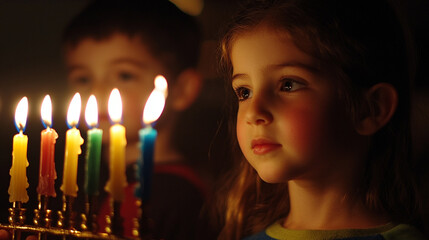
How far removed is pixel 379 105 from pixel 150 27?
2.37ft

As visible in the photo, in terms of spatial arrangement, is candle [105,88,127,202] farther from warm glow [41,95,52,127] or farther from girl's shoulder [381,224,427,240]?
girl's shoulder [381,224,427,240]

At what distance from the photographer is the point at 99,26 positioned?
1534 mm

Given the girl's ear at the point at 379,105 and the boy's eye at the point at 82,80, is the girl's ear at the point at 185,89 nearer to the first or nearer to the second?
the boy's eye at the point at 82,80

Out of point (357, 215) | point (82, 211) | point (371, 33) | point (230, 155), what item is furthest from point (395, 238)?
point (82, 211)

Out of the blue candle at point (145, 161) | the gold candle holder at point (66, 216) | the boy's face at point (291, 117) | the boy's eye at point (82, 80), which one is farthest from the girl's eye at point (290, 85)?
the boy's eye at point (82, 80)

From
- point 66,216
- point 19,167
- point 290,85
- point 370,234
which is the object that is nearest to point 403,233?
point 370,234

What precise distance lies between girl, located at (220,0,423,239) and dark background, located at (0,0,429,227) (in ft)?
0.97

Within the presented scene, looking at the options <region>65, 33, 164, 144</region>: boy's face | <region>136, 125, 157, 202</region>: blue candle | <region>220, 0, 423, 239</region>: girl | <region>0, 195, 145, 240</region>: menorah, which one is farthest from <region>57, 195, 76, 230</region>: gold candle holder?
<region>65, 33, 164, 144</region>: boy's face

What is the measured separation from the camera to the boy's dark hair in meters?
1.47

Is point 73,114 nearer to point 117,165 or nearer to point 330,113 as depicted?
point 117,165

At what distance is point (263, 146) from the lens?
104 centimetres

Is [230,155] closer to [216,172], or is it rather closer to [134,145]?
[216,172]

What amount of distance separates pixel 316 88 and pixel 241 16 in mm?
279

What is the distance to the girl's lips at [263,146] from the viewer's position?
40.7 inches
